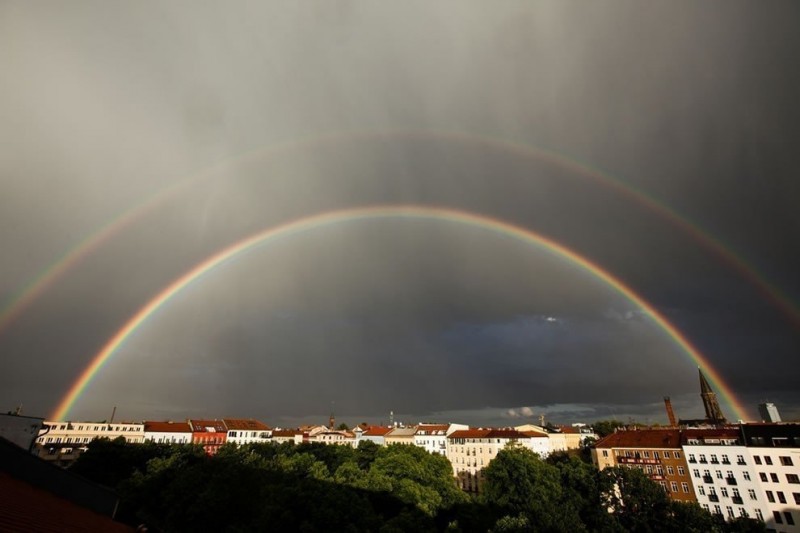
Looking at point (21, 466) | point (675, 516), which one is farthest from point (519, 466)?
point (21, 466)

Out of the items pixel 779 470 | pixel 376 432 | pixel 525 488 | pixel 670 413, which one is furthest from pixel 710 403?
pixel 525 488

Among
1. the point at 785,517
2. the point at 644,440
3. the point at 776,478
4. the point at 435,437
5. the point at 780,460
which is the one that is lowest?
the point at 785,517

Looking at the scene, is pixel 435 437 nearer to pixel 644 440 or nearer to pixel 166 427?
pixel 644 440

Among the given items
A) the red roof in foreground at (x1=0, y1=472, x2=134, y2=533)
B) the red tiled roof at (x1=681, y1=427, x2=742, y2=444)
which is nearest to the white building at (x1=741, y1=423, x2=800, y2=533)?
the red tiled roof at (x1=681, y1=427, x2=742, y2=444)

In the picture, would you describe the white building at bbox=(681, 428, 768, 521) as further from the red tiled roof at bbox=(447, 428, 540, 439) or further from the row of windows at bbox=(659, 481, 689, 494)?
the red tiled roof at bbox=(447, 428, 540, 439)

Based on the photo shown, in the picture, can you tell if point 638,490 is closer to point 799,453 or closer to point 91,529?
point 799,453
